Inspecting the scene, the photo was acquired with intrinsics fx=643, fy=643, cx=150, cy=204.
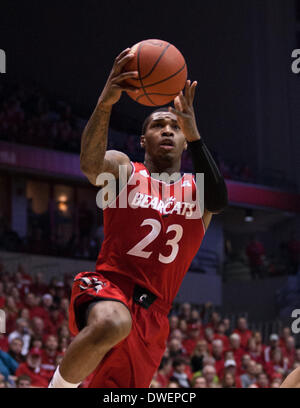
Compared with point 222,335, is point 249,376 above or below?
below

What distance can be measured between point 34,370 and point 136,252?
4970mm

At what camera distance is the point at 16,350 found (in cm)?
824

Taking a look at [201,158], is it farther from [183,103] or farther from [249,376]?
[249,376]

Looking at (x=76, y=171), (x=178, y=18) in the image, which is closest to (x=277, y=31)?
(x=178, y=18)

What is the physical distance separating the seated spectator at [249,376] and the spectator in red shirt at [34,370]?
3.17 m

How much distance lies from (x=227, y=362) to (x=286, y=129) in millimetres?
11827

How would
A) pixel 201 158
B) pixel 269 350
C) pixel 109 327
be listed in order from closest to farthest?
pixel 109 327 → pixel 201 158 → pixel 269 350

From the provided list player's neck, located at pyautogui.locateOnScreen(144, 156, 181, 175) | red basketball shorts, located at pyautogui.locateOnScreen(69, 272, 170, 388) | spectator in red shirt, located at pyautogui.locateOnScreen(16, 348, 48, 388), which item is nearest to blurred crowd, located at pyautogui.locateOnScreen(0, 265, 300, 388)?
spectator in red shirt, located at pyautogui.locateOnScreen(16, 348, 48, 388)

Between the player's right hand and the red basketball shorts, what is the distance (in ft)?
3.12

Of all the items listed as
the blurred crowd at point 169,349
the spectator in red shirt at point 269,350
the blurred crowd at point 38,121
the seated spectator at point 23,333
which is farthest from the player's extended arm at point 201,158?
the blurred crowd at point 38,121

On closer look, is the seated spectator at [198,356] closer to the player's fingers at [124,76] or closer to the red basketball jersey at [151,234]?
the red basketball jersey at [151,234]

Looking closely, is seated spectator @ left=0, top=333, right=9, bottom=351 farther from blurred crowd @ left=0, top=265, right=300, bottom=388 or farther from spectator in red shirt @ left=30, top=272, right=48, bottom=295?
spectator in red shirt @ left=30, top=272, right=48, bottom=295

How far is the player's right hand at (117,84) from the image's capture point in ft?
11.2

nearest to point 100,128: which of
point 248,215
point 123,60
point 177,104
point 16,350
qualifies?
point 123,60
